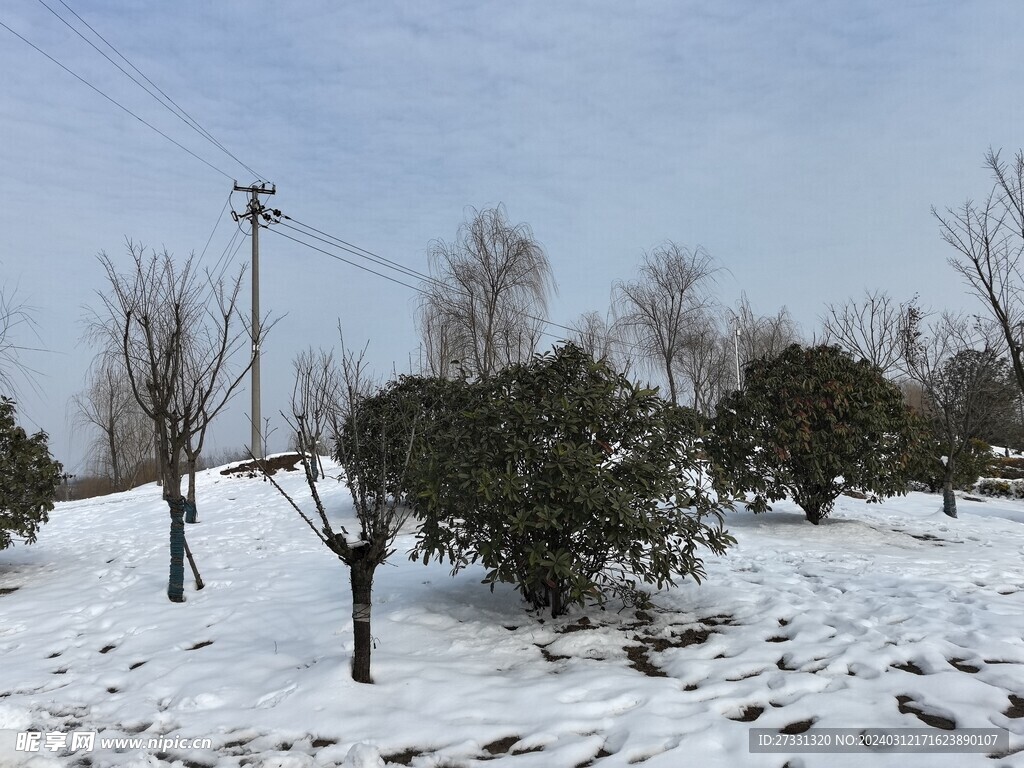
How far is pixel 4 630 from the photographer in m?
5.01

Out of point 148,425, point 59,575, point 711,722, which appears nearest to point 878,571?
point 711,722

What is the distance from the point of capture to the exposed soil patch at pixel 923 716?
2797 millimetres

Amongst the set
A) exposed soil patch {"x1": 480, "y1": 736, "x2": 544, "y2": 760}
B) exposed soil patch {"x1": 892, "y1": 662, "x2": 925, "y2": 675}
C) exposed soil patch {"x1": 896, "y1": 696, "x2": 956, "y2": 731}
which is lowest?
exposed soil patch {"x1": 480, "y1": 736, "x2": 544, "y2": 760}

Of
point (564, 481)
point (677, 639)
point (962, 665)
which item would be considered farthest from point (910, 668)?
point (564, 481)

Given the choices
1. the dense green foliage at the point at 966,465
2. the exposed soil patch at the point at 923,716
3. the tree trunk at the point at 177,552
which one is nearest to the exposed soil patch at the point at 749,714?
the exposed soil patch at the point at 923,716

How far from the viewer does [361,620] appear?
3609 mm

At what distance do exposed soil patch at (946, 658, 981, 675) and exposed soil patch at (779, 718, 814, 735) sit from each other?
3.65 feet

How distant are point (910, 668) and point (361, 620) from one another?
9.83ft

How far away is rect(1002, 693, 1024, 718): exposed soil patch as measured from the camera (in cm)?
281

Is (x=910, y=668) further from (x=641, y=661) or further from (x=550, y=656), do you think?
(x=550, y=656)

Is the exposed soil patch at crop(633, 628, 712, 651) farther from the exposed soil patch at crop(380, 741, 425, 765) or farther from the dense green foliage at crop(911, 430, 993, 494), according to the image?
the dense green foliage at crop(911, 430, 993, 494)

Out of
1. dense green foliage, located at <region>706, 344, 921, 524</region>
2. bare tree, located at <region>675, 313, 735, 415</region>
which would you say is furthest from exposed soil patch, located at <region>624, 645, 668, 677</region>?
bare tree, located at <region>675, 313, 735, 415</region>

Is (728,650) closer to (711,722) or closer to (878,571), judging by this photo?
(711,722)

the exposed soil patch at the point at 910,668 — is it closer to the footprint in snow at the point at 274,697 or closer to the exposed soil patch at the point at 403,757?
the exposed soil patch at the point at 403,757
